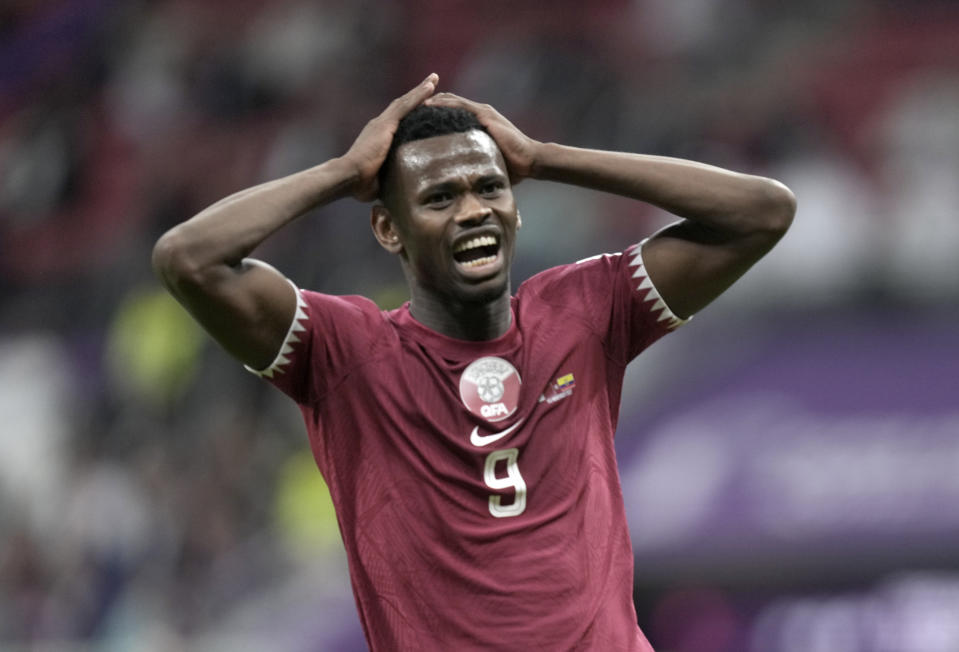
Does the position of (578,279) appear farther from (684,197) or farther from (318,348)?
(318,348)

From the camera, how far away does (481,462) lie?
3.76 metres

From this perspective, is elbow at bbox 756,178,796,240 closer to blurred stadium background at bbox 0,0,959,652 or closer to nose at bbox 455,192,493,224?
nose at bbox 455,192,493,224

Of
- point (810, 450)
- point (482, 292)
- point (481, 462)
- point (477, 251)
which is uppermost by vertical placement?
point (477, 251)

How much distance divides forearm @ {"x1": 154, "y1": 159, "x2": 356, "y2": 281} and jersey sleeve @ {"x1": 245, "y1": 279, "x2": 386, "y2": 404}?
19 centimetres

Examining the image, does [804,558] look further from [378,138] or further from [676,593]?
[378,138]

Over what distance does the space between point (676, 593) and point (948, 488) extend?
156 cm

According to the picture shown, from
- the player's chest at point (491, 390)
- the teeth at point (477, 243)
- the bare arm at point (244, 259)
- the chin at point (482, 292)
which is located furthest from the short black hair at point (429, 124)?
the player's chest at point (491, 390)

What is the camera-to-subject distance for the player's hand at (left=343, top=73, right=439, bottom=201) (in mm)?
3889

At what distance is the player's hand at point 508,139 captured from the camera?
13.0ft

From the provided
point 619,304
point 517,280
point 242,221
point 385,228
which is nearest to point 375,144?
point 385,228

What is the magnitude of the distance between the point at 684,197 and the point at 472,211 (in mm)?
602

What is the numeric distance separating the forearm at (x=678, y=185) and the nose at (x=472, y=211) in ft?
0.81

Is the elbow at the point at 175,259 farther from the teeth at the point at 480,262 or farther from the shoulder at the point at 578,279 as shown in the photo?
the shoulder at the point at 578,279

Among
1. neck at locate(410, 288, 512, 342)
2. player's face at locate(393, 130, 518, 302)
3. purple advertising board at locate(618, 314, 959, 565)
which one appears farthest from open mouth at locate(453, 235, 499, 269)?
purple advertising board at locate(618, 314, 959, 565)
